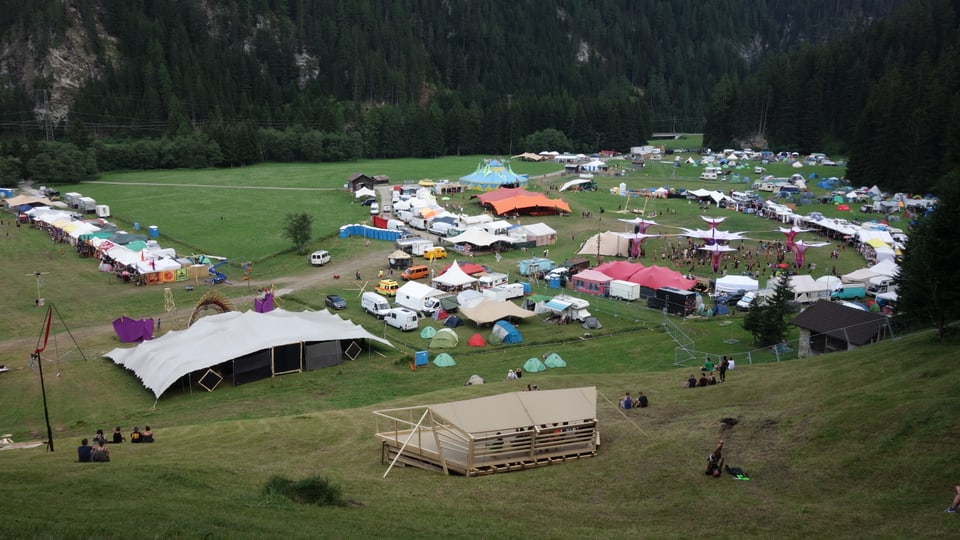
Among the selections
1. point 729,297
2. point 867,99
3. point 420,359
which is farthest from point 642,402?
point 867,99

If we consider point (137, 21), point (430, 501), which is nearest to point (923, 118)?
point (430, 501)

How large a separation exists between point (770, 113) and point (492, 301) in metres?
92.8

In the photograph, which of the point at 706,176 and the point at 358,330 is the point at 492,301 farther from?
the point at 706,176

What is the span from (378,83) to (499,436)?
134985 mm

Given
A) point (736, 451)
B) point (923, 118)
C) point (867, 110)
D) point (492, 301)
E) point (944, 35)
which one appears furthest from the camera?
point (944, 35)

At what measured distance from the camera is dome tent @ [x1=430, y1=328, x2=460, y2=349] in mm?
29391

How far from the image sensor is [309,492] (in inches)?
468

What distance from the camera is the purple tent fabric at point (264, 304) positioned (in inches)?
1332

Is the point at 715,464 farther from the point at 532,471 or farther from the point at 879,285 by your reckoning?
the point at 879,285

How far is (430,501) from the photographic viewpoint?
41.3 feet

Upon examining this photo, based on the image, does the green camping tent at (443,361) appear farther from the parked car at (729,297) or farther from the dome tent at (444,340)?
the parked car at (729,297)

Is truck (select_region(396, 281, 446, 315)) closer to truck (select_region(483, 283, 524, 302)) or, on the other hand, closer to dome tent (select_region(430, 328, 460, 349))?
truck (select_region(483, 283, 524, 302))

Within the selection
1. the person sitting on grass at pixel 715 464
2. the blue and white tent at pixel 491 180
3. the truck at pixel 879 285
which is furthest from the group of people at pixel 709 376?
the blue and white tent at pixel 491 180

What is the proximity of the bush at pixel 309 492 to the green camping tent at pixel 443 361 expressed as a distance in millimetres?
15259
